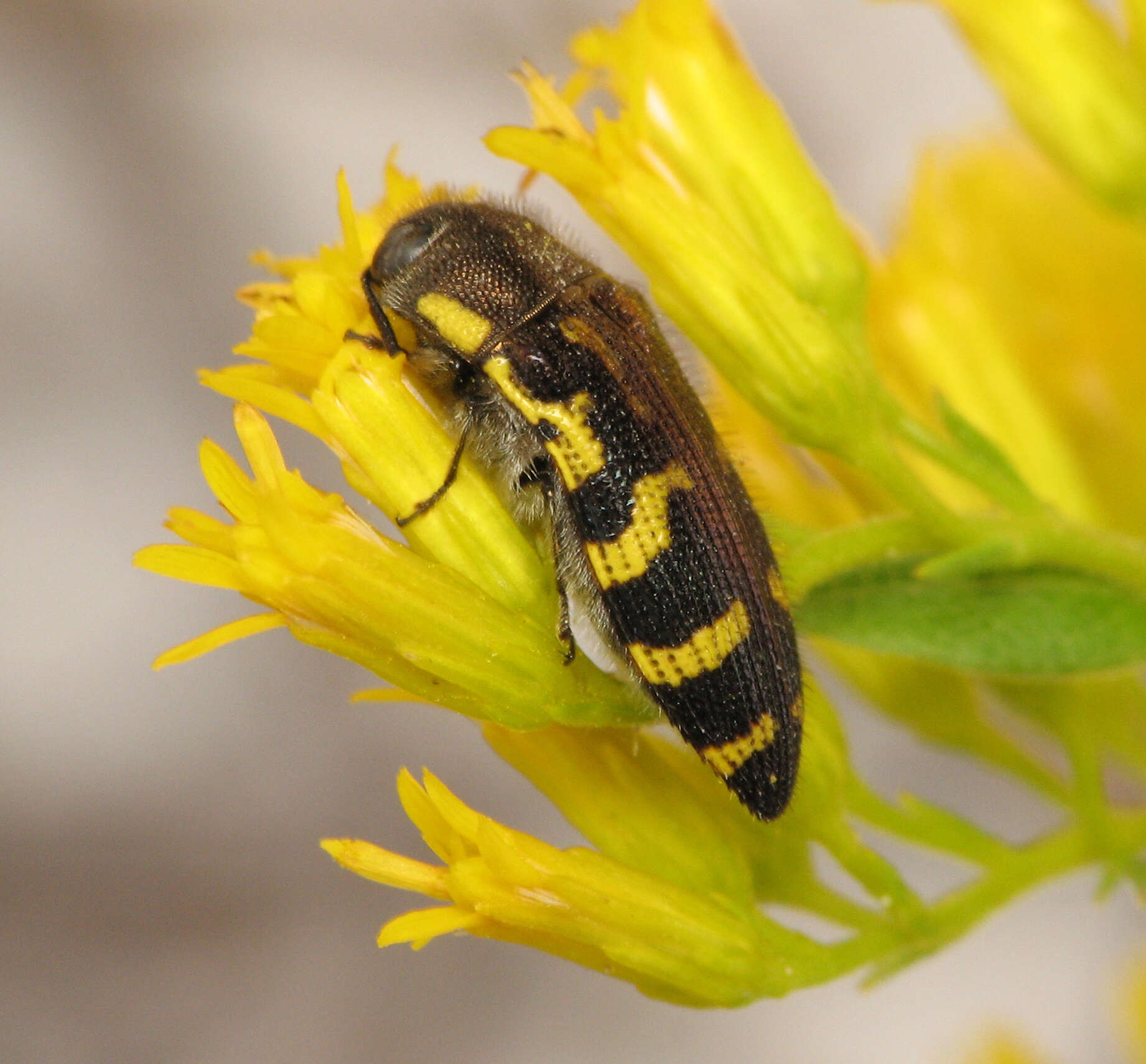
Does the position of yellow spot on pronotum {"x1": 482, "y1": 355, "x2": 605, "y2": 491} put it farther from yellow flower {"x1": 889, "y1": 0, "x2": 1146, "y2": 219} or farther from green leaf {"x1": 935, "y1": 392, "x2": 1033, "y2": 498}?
yellow flower {"x1": 889, "y1": 0, "x2": 1146, "y2": 219}

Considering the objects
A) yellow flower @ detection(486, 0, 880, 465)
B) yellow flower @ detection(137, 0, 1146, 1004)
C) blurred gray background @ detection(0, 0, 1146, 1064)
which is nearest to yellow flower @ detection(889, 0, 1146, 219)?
yellow flower @ detection(137, 0, 1146, 1004)

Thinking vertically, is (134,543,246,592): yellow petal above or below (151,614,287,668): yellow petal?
above

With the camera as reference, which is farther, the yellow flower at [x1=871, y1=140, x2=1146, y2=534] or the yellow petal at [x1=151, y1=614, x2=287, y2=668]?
the yellow flower at [x1=871, y1=140, x2=1146, y2=534]

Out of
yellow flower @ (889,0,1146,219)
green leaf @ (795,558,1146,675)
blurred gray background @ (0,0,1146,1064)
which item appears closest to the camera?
green leaf @ (795,558,1146,675)

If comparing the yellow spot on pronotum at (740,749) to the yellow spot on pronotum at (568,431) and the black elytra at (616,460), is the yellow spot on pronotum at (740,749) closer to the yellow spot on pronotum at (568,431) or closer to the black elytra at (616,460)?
the black elytra at (616,460)

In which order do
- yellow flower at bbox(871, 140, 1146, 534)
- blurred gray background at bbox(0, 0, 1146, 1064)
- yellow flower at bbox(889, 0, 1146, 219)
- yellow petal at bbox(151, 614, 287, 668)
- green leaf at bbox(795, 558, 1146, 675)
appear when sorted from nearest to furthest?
yellow petal at bbox(151, 614, 287, 668), green leaf at bbox(795, 558, 1146, 675), yellow flower at bbox(889, 0, 1146, 219), yellow flower at bbox(871, 140, 1146, 534), blurred gray background at bbox(0, 0, 1146, 1064)

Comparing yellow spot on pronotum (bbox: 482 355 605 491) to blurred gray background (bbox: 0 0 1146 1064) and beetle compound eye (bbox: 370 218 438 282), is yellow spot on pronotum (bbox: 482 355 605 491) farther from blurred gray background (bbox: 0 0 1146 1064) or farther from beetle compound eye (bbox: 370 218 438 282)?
blurred gray background (bbox: 0 0 1146 1064)

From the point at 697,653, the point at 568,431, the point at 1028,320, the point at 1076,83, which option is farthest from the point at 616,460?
the point at 1028,320
